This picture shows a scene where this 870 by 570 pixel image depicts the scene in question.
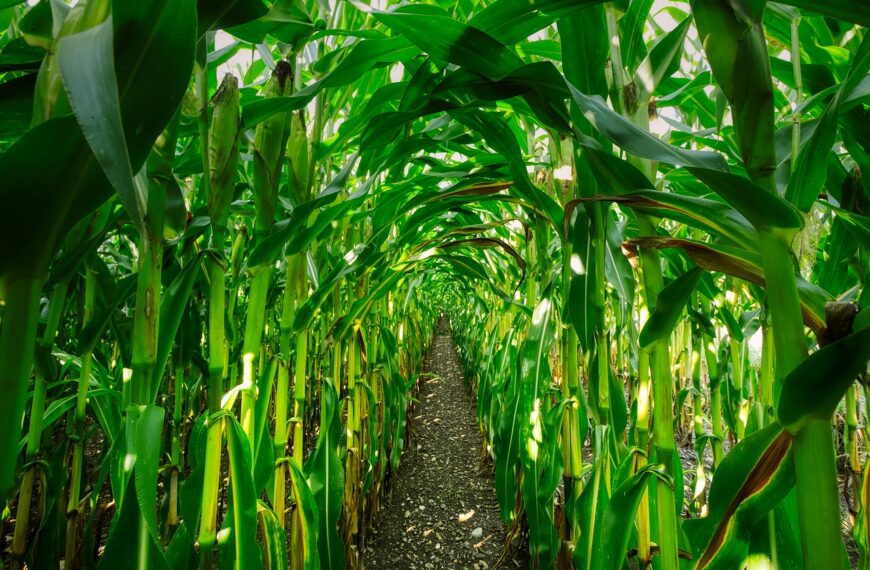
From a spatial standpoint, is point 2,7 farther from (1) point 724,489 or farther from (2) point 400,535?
(2) point 400,535

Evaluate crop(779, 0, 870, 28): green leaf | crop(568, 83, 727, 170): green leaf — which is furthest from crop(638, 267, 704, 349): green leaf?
crop(779, 0, 870, 28): green leaf

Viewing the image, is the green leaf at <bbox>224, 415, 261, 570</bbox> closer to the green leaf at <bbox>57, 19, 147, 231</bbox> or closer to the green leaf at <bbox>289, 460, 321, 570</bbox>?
the green leaf at <bbox>289, 460, 321, 570</bbox>

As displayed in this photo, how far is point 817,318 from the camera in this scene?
358 mm

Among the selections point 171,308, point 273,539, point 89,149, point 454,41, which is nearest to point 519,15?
point 454,41

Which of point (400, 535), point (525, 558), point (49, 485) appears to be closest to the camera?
point (49, 485)

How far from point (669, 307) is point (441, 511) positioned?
1.75 meters

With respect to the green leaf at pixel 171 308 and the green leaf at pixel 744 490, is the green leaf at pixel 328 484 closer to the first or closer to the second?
the green leaf at pixel 171 308

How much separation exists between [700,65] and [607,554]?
152 cm

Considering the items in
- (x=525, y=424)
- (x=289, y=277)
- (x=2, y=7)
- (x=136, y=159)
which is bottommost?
(x=525, y=424)

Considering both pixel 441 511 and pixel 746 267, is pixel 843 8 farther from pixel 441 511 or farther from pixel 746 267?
pixel 441 511

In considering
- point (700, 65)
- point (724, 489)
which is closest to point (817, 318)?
point (724, 489)

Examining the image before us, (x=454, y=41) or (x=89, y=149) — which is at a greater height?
(x=454, y=41)

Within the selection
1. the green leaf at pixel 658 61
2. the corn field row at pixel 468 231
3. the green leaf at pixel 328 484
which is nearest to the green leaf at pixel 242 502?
the corn field row at pixel 468 231

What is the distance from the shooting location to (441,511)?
1.89 m
